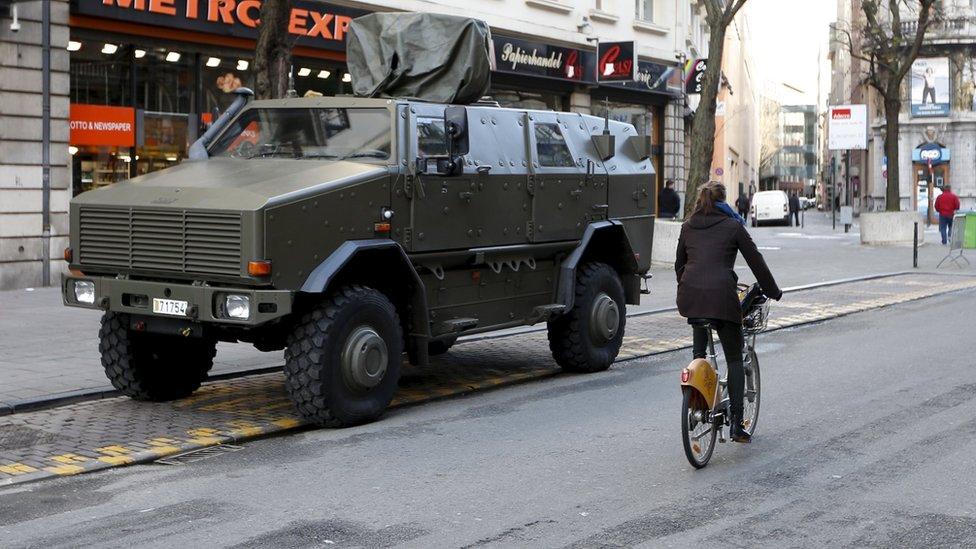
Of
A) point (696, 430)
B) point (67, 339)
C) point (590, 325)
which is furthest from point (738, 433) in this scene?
point (67, 339)

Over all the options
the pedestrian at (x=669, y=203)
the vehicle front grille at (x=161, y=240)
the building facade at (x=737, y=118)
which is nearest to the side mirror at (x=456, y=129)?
the vehicle front grille at (x=161, y=240)

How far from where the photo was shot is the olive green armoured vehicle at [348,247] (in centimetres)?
860

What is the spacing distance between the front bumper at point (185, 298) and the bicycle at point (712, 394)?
8.86 ft

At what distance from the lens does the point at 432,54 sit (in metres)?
11.0

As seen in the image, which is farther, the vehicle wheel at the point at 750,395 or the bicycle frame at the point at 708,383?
the vehicle wheel at the point at 750,395

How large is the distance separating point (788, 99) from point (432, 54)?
188758 millimetres

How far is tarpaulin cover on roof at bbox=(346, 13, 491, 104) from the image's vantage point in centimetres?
1096

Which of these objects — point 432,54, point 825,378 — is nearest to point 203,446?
point 432,54

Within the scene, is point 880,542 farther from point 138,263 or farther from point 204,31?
point 204,31

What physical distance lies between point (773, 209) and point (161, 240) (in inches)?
2031

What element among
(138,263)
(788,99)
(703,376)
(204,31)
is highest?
(788,99)

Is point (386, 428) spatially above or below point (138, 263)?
below

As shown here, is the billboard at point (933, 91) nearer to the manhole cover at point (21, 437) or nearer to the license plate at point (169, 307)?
the license plate at point (169, 307)

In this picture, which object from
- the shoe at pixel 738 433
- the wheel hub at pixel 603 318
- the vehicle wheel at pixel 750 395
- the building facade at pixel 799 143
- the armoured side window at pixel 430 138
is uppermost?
the building facade at pixel 799 143
